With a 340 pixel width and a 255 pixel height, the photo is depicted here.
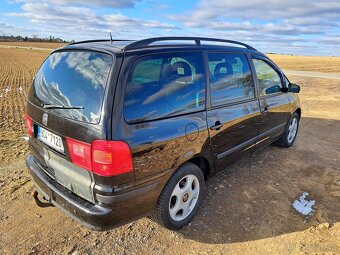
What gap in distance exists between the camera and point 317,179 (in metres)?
4.36

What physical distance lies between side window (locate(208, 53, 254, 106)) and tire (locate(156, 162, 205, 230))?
2.68 ft

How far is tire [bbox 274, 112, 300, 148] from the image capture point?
5.35m

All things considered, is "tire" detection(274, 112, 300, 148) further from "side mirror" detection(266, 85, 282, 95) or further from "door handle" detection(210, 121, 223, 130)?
"door handle" detection(210, 121, 223, 130)

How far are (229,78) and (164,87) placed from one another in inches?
46.0

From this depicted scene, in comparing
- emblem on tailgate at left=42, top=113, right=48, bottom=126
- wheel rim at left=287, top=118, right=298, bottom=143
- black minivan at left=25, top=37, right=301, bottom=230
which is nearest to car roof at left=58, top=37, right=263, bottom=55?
black minivan at left=25, top=37, right=301, bottom=230

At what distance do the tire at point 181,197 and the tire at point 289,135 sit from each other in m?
2.66

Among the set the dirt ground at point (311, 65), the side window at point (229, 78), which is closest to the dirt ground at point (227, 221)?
the side window at point (229, 78)

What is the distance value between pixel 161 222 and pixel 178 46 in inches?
69.6

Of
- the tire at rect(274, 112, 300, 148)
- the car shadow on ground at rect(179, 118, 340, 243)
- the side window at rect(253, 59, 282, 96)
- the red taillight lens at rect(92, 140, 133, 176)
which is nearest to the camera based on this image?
the red taillight lens at rect(92, 140, 133, 176)

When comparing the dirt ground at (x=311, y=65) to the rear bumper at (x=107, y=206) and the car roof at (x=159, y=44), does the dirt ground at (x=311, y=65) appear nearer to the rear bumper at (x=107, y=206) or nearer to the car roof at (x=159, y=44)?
the car roof at (x=159, y=44)

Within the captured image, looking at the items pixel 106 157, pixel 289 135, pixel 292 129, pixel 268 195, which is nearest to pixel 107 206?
pixel 106 157

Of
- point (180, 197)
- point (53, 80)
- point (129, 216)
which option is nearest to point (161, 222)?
point (180, 197)

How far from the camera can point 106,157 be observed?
92.3 inches

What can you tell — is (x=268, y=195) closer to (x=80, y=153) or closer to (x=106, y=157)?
(x=106, y=157)
